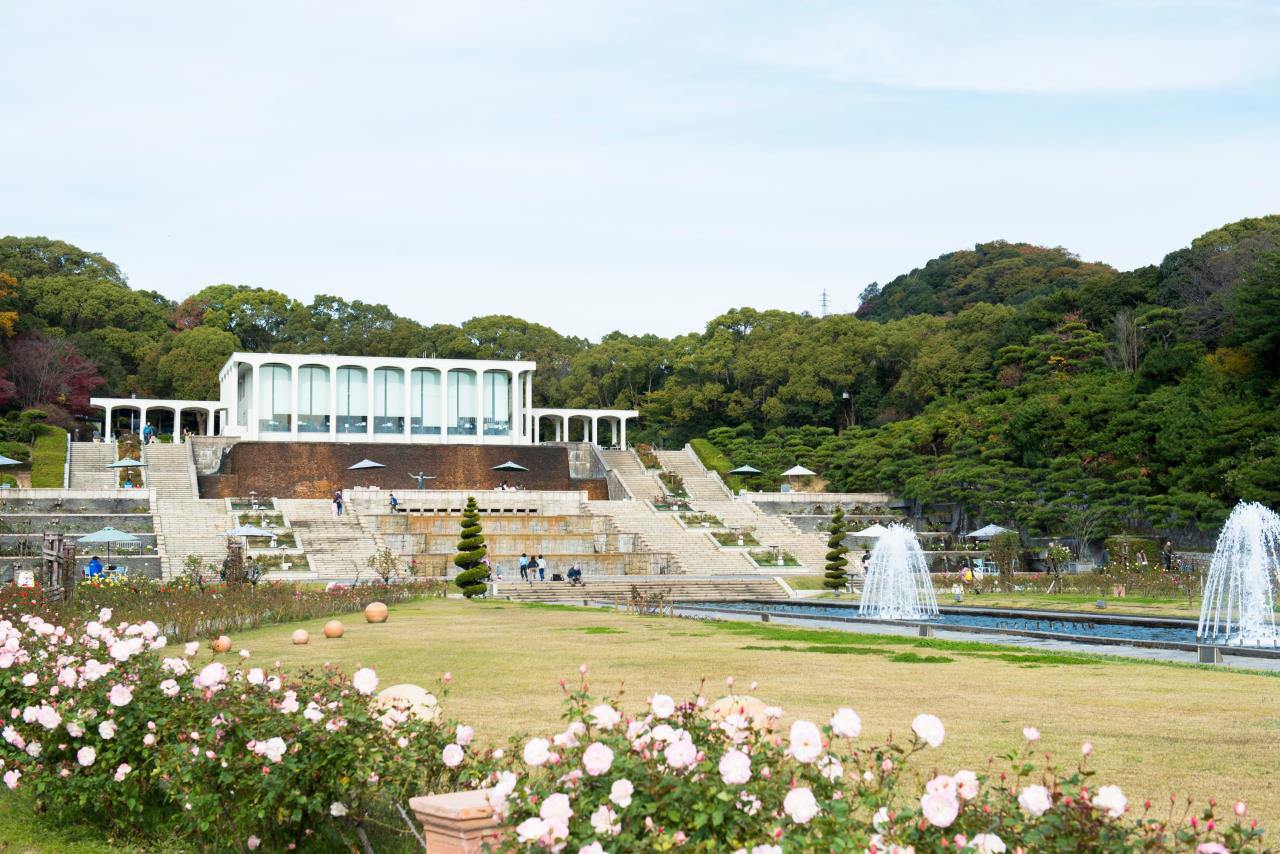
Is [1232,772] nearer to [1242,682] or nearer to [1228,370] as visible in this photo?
[1242,682]

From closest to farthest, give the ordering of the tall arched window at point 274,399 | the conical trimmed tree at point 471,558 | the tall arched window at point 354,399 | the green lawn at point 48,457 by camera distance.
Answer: the conical trimmed tree at point 471,558, the green lawn at point 48,457, the tall arched window at point 274,399, the tall arched window at point 354,399

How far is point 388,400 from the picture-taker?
188ft

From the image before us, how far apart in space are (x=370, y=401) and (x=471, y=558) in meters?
27.0

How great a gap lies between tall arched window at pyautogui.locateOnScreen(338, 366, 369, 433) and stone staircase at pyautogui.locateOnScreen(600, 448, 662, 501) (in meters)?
10.7

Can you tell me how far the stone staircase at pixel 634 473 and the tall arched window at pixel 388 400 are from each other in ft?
30.6

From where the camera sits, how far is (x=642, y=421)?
223ft

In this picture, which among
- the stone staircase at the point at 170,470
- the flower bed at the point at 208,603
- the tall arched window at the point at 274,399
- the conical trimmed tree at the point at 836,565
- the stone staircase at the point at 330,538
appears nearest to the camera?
the flower bed at the point at 208,603

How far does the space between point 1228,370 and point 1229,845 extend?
133 ft

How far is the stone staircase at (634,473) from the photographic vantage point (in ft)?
165

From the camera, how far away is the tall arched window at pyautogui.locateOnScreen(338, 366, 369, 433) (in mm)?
56656

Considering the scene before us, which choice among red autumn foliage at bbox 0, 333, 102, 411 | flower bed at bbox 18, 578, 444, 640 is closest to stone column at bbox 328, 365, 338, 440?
red autumn foliage at bbox 0, 333, 102, 411

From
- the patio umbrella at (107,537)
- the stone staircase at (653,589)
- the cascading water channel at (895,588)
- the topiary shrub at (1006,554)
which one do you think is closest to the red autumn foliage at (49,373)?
the patio umbrella at (107,537)

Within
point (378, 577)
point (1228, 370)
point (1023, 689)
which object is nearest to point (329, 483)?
point (378, 577)

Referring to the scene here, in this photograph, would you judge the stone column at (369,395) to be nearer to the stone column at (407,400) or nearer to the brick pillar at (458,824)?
the stone column at (407,400)
